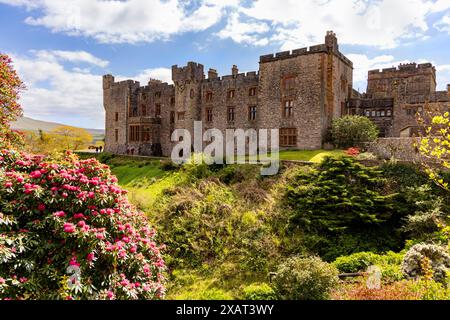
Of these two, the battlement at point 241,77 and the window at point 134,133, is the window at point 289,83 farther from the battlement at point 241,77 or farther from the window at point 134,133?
the window at point 134,133

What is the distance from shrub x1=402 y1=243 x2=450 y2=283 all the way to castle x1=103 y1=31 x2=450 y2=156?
1689 centimetres

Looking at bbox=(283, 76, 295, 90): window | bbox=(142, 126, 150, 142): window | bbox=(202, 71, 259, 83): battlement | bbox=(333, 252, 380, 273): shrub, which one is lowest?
bbox=(333, 252, 380, 273): shrub

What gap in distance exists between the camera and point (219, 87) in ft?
115

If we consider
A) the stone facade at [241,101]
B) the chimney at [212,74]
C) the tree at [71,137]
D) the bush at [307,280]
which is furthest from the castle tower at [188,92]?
the tree at [71,137]

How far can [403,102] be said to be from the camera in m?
30.4

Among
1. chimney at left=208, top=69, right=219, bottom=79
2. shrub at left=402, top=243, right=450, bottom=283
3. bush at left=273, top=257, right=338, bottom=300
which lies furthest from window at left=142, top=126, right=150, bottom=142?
shrub at left=402, top=243, right=450, bottom=283

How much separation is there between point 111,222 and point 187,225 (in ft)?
32.4

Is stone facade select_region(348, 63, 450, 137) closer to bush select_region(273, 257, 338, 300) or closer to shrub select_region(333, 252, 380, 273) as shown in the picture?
shrub select_region(333, 252, 380, 273)

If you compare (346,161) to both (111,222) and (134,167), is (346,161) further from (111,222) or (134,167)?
(134,167)

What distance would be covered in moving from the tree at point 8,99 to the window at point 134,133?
23964mm

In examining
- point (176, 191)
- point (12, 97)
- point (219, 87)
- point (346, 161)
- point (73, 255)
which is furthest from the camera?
point (219, 87)

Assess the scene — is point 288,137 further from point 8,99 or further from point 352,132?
point 8,99

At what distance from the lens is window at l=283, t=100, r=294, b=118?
29.0 m

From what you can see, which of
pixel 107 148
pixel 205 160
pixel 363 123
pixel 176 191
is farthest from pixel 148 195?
pixel 107 148
